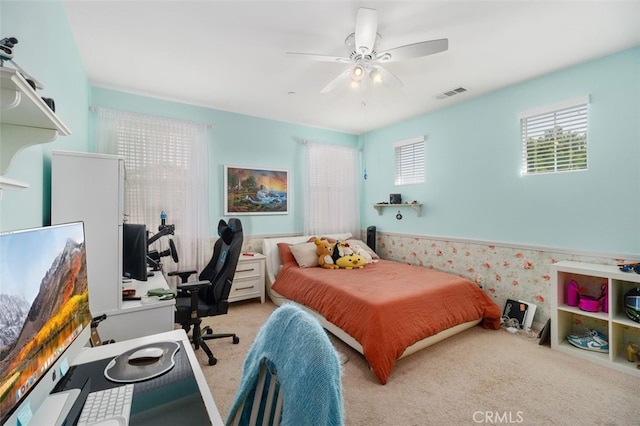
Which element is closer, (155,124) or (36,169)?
(36,169)

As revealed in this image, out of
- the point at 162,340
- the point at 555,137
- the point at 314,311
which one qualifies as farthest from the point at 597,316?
the point at 162,340

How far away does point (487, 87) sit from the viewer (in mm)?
3143

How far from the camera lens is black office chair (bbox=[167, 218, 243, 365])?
2.33m

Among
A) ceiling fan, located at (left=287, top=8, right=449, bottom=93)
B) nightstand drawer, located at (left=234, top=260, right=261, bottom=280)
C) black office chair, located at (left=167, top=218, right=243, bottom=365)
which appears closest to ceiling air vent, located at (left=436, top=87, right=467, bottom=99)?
ceiling fan, located at (left=287, top=8, right=449, bottom=93)

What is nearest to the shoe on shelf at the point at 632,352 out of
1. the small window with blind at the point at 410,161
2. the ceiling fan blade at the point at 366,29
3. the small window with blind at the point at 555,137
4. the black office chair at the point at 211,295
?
the small window with blind at the point at 555,137

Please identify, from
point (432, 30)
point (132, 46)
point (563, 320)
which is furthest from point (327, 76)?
point (563, 320)

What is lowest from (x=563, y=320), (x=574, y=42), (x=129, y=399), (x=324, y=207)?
(x=563, y=320)

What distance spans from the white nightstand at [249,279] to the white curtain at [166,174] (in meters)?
0.47

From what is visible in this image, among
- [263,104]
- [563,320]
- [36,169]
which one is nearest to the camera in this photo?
[36,169]

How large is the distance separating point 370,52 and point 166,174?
2.69m

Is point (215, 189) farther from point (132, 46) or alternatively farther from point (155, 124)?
point (132, 46)

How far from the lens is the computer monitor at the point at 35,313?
1.93 ft

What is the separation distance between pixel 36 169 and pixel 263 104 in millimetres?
2584

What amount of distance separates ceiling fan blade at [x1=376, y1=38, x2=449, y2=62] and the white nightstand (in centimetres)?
278
